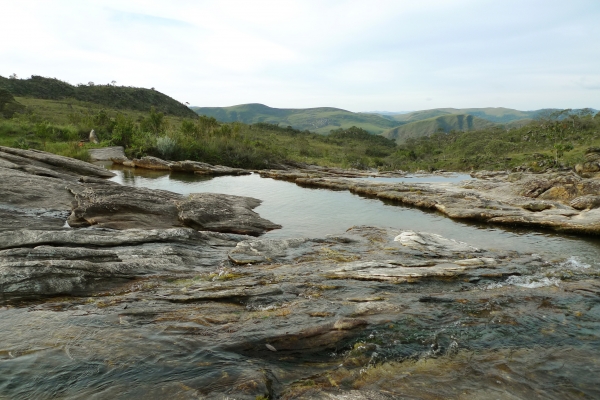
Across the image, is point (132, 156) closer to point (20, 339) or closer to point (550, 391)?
point (20, 339)

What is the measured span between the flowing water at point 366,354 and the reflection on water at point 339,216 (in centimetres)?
978

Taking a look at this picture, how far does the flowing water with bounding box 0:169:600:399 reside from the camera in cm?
634

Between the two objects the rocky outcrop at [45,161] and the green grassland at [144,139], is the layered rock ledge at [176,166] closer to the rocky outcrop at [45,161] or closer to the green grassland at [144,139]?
the green grassland at [144,139]

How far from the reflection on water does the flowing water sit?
9783 millimetres

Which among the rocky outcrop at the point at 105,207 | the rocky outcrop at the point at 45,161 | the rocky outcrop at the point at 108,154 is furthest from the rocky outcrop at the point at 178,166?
the rocky outcrop at the point at 105,207

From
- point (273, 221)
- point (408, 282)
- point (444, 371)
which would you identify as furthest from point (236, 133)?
point (444, 371)

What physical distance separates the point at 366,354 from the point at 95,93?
443 feet

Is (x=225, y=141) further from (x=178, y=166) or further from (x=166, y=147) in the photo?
(x=178, y=166)

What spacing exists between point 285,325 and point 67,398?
14.4ft

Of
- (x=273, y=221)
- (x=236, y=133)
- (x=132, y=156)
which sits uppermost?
(x=236, y=133)

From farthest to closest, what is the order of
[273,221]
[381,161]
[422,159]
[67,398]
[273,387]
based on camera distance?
[422,159], [381,161], [273,221], [273,387], [67,398]

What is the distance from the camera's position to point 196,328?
8.22 meters

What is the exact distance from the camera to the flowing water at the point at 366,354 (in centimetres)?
634

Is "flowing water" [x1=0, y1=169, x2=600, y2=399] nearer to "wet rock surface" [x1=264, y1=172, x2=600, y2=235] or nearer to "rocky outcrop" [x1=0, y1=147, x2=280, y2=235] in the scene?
"rocky outcrop" [x1=0, y1=147, x2=280, y2=235]
